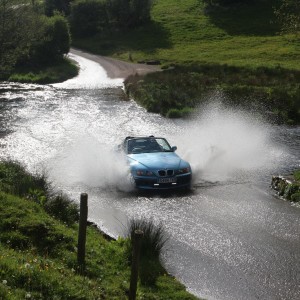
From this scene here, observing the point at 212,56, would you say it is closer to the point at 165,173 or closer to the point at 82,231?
the point at 165,173

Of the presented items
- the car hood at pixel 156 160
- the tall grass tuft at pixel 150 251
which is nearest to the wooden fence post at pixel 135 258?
the tall grass tuft at pixel 150 251

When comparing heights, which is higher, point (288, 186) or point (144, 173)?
point (144, 173)

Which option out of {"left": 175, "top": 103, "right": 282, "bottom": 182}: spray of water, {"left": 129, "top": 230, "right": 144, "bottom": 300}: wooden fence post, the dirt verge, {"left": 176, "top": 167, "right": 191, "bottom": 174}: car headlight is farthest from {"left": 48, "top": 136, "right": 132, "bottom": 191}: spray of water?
the dirt verge

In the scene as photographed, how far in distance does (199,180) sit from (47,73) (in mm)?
39422

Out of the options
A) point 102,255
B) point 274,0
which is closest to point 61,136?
point 102,255

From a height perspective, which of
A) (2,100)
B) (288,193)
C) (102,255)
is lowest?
(2,100)

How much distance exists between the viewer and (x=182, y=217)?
50.9 feet

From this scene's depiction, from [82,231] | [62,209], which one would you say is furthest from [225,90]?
[82,231]

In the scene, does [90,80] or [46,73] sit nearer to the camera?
[90,80]

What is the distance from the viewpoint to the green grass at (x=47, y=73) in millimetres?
54156

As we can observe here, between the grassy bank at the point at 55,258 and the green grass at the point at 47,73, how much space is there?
40.9 meters

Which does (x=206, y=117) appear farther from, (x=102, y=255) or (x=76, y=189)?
(x=102, y=255)

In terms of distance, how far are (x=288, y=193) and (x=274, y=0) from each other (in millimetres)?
72822

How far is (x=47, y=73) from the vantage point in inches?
2201
